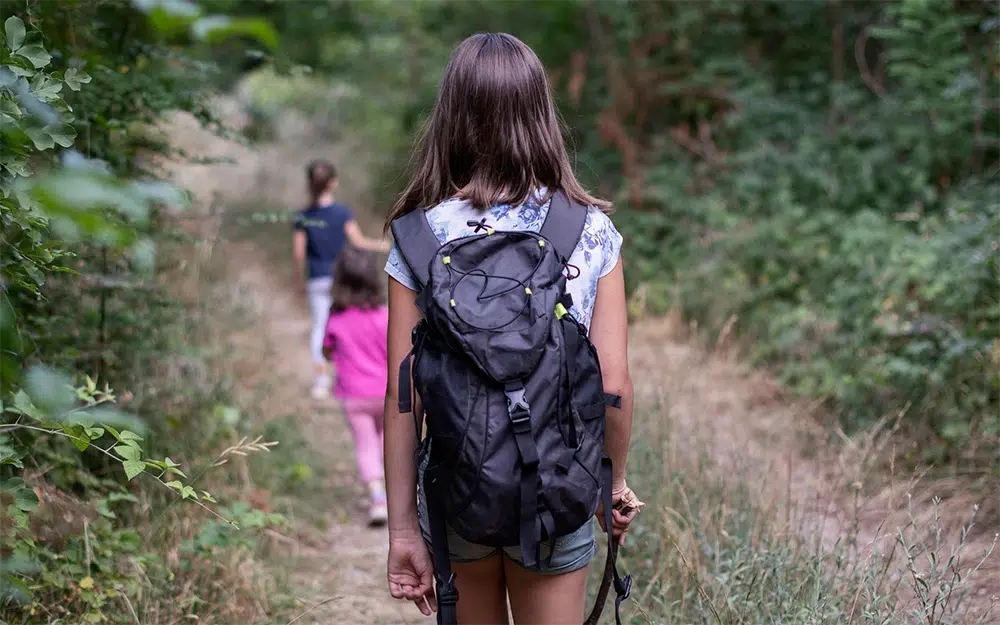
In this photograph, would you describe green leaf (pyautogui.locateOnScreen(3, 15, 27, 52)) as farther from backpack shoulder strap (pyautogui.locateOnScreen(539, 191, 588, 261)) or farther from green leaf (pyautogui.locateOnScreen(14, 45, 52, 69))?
backpack shoulder strap (pyautogui.locateOnScreen(539, 191, 588, 261))

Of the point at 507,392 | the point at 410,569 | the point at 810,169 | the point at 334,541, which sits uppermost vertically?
the point at 507,392

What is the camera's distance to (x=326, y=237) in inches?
279

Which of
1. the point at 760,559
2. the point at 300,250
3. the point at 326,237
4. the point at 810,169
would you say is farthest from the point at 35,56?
the point at 810,169

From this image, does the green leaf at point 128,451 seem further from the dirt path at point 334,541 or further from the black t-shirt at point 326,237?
the black t-shirt at point 326,237

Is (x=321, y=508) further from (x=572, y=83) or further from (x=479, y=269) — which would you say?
(x=572, y=83)

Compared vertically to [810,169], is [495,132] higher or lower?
higher

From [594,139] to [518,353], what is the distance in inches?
351

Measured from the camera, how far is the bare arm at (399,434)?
6.19 ft

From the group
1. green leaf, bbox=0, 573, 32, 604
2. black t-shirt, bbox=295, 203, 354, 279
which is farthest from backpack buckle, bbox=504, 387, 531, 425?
black t-shirt, bbox=295, 203, 354, 279

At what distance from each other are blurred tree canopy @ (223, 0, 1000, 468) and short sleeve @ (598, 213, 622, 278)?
130cm

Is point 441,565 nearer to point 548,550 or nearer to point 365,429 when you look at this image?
point 548,550

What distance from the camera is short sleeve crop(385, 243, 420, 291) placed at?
6.14ft

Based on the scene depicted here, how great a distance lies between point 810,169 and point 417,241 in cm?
644

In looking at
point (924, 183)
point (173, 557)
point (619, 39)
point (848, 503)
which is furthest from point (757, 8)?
point (173, 557)
